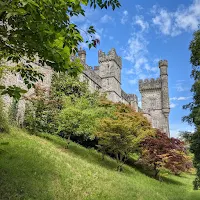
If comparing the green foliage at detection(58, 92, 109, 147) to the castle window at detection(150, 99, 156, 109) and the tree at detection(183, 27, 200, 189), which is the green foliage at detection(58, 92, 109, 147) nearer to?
the tree at detection(183, 27, 200, 189)

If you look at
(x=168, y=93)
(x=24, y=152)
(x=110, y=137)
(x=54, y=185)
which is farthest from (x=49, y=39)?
(x=168, y=93)

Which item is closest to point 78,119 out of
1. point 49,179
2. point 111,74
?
point 49,179

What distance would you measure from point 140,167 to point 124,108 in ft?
18.7

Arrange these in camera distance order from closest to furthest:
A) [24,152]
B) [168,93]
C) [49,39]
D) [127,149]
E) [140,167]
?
1. [49,39]
2. [24,152]
3. [127,149]
4. [140,167]
5. [168,93]

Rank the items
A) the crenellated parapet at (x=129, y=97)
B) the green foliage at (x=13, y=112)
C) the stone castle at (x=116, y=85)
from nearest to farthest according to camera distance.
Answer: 1. the green foliage at (x=13, y=112)
2. the stone castle at (x=116, y=85)
3. the crenellated parapet at (x=129, y=97)

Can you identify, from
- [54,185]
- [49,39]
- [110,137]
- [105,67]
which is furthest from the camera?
[105,67]

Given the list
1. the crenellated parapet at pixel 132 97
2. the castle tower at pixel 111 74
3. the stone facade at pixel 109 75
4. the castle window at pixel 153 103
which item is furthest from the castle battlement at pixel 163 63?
the castle tower at pixel 111 74

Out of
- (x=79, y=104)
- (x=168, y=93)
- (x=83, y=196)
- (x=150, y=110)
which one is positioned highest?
(x=168, y=93)

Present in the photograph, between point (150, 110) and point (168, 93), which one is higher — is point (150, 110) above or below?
below

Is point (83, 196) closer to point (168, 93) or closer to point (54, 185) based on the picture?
point (54, 185)

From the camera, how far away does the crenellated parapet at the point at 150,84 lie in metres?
58.2

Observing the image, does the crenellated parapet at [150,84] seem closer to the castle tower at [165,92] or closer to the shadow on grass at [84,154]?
the castle tower at [165,92]

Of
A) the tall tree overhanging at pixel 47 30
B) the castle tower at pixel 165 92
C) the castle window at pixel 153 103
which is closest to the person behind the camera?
the tall tree overhanging at pixel 47 30

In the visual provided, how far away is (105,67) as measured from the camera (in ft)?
133
